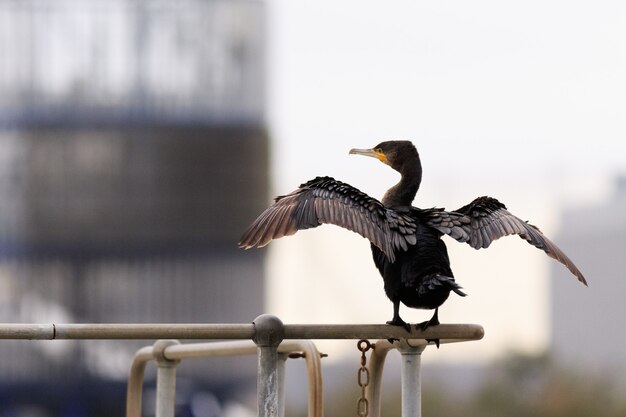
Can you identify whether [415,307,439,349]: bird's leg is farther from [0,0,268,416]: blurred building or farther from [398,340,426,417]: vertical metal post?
[0,0,268,416]: blurred building

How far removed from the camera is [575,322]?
68.6 metres

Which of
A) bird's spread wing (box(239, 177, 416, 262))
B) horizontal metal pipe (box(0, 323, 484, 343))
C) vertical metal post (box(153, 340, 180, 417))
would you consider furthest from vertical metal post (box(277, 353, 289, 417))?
vertical metal post (box(153, 340, 180, 417))

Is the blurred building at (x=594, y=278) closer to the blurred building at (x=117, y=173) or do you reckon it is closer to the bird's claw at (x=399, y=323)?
the blurred building at (x=117, y=173)

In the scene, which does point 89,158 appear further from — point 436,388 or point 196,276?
point 436,388

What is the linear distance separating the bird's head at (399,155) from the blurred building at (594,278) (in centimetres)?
5773

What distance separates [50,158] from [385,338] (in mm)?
25627

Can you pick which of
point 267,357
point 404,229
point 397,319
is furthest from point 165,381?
point 267,357

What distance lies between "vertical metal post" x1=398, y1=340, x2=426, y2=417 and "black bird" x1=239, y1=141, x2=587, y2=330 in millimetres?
163

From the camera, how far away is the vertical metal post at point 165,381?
5.06 meters

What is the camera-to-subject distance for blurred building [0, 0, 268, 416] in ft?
94.8

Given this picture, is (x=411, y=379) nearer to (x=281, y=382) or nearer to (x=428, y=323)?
(x=428, y=323)

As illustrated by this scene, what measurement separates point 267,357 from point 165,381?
44.1 inches

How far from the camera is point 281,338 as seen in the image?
13.4 feet

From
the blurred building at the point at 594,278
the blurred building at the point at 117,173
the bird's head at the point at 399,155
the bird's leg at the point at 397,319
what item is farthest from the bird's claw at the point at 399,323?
the blurred building at the point at 594,278
